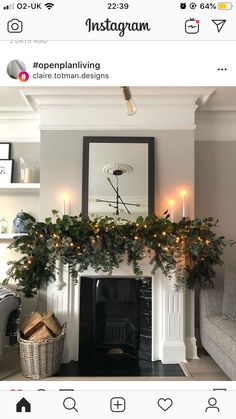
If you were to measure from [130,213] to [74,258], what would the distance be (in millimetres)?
601

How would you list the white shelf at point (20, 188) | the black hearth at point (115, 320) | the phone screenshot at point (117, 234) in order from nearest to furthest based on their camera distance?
the phone screenshot at point (117, 234)
the black hearth at point (115, 320)
the white shelf at point (20, 188)

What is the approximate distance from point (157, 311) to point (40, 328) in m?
0.92

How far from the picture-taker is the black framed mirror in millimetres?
2648

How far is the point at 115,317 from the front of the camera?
2660 mm
